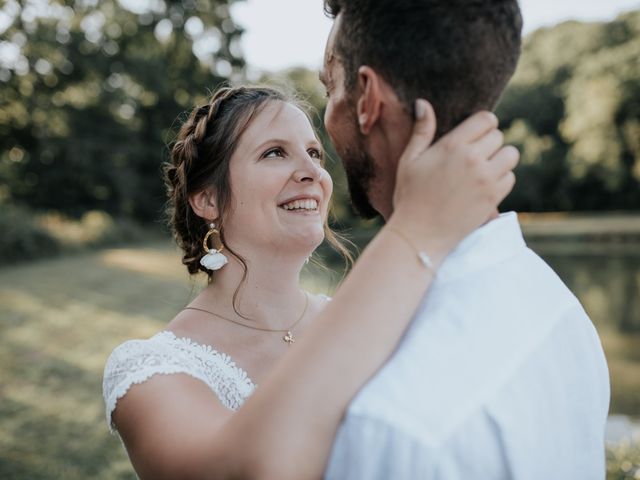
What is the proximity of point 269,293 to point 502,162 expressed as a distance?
5.17 feet

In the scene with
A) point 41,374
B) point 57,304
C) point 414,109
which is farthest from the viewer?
point 57,304

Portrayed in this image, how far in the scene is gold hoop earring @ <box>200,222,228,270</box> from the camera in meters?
2.67

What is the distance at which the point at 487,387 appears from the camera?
126 centimetres

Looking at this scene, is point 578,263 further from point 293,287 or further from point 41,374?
point 293,287

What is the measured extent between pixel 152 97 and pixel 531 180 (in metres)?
28.9

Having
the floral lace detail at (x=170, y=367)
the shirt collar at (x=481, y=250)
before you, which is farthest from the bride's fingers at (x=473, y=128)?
the floral lace detail at (x=170, y=367)

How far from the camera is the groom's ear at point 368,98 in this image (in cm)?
143

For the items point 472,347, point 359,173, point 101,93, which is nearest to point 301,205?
point 359,173

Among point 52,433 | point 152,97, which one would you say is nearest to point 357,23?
point 52,433

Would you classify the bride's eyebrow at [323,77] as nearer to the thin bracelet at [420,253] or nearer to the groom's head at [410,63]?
the groom's head at [410,63]

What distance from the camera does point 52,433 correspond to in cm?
665

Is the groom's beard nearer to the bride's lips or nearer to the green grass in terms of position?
the bride's lips

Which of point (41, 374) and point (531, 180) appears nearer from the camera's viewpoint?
point (41, 374)

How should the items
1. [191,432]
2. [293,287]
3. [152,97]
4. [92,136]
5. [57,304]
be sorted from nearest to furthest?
[191,432] → [293,287] → [57,304] → [92,136] → [152,97]
